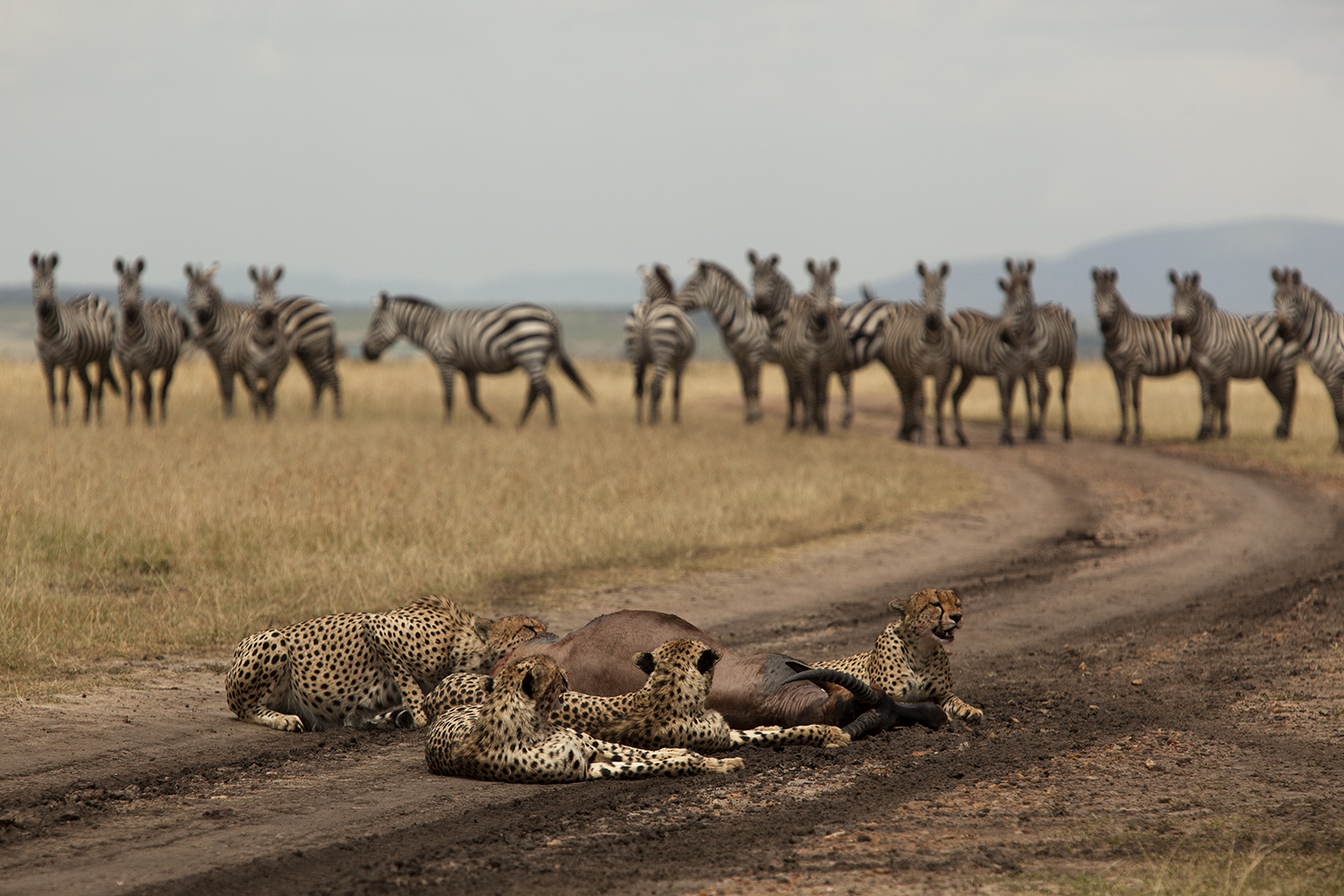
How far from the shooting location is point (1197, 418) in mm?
27156

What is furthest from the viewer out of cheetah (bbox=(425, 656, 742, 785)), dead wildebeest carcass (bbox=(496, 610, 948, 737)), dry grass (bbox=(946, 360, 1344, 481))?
dry grass (bbox=(946, 360, 1344, 481))

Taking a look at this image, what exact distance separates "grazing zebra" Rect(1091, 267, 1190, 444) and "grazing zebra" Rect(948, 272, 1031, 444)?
1.53m

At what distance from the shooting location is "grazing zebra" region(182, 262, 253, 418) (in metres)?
22.7

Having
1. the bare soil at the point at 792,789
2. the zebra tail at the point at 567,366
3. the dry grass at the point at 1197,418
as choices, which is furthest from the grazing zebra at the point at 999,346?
the bare soil at the point at 792,789

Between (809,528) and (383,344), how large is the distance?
1518 cm

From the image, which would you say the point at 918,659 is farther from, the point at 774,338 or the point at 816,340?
the point at 774,338

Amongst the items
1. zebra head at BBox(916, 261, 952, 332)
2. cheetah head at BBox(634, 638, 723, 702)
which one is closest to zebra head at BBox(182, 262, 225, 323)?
zebra head at BBox(916, 261, 952, 332)

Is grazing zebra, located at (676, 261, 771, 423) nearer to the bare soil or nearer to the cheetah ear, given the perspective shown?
the bare soil

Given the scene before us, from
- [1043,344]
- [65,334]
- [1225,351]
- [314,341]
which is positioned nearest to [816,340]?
[1043,344]

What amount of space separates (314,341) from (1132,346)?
52.3ft

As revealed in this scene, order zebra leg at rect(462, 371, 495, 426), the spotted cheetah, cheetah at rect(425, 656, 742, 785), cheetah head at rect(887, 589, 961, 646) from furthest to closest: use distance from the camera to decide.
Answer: zebra leg at rect(462, 371, 495, 426) < the spotted cheetah < cheetah head at rect(887, 589, 961, 646) < cheetah at rect(425, 656, 742, 785)

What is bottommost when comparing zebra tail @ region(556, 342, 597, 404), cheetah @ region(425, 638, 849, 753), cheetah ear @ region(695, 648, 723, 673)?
cheetah @ region(425, 638, 849, 753)

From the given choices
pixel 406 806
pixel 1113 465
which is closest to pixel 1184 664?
pixel 406 806

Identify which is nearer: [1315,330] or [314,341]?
[1315,330]
